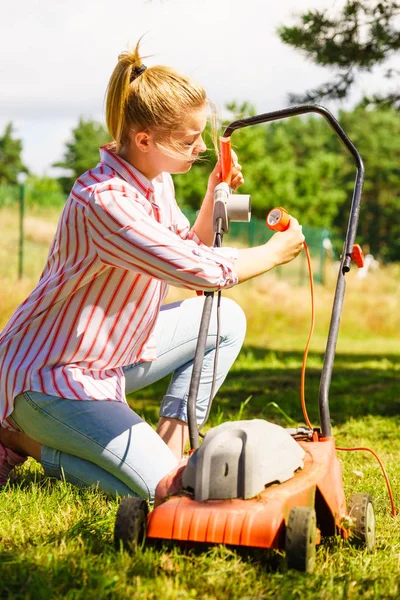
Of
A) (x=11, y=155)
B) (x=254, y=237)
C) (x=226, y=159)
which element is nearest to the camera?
(x=226, y=159)

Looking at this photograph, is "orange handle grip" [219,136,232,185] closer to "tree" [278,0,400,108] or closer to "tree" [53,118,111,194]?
"tree" [278,0,400,108]

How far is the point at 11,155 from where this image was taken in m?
58.5

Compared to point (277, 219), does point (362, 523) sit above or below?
below

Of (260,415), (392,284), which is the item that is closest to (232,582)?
(260,415)

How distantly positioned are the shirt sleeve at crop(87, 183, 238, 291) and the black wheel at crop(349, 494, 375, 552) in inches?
27.2

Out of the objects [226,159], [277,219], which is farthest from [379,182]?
[277,219]

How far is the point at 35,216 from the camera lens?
41.1 ft

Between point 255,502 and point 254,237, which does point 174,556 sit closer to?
point 255,502

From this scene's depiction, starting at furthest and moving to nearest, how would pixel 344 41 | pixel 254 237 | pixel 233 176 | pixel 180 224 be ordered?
pixel 254 237 → pixel 344 41 → pixel 180 224 → pixel 233 176

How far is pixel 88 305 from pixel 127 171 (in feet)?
1.40

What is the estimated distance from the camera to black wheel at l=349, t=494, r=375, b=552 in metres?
2.16

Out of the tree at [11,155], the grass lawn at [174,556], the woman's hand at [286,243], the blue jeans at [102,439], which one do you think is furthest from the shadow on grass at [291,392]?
the tree at [11,155]

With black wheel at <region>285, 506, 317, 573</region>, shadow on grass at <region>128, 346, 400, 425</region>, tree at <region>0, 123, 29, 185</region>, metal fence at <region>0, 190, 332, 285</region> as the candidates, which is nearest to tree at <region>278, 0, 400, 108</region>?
shadow on grass at <region>128, 346, 400, 425</region>

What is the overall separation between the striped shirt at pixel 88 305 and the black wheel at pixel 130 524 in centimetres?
56
